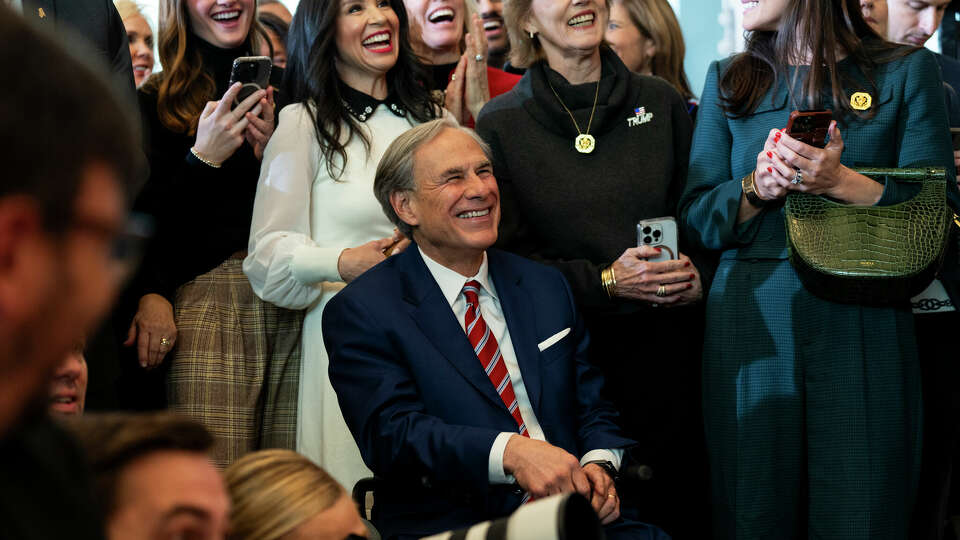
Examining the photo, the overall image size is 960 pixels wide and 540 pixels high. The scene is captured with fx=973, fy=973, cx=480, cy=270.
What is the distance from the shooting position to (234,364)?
114 inches

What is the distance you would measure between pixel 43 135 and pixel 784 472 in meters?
2.35

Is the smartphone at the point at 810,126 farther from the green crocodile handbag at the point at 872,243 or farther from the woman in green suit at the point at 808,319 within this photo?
the green crocodile handbag at the point at 872,243

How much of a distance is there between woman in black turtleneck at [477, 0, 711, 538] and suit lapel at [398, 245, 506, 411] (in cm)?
50

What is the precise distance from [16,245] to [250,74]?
249cm

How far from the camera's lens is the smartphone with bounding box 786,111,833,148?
2434 millimetres

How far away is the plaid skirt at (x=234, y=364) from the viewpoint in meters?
2.84

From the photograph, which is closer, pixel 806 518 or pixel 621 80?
pixel 806 518

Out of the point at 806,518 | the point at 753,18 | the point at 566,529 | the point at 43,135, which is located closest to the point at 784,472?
the point at 806,518

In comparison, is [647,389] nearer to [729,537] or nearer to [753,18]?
[729,537]

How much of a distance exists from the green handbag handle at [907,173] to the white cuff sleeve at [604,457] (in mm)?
967

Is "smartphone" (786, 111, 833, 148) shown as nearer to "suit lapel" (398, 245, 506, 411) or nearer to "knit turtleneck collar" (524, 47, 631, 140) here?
"knit turtleneck collar" (524, 47, 631, 140)

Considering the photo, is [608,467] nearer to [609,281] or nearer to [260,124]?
[609,281]

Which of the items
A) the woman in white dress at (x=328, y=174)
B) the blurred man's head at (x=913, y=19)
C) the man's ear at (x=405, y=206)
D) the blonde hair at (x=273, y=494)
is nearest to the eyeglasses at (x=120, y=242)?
the blonde hair at (x=273, y=494)

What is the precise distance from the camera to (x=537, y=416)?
2439 mm
